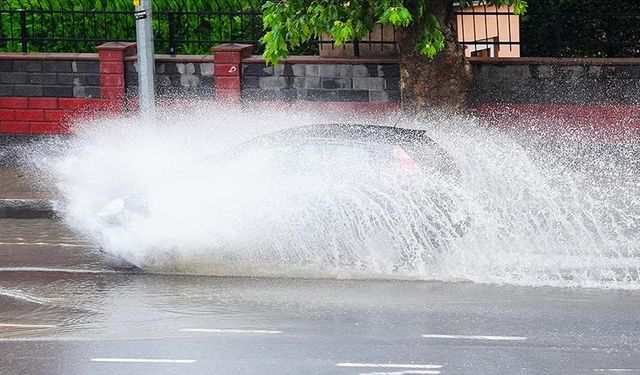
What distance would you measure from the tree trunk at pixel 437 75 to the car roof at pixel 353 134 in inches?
166

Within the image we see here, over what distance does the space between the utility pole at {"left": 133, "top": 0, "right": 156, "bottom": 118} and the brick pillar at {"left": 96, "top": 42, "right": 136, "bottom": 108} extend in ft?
7.96

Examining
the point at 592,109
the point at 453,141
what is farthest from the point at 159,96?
the point at 592,109

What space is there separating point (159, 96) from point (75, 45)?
250cm

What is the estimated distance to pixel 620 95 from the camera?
17719mm

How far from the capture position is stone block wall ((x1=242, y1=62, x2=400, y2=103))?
18.3m

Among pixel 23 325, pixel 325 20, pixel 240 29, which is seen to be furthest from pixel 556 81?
pixel 23 325

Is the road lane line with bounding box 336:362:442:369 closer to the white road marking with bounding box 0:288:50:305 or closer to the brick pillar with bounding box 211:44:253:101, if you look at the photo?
the white road marking with bounding box 0:288:50:305

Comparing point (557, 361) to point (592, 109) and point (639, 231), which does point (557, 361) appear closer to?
point (639, 231)

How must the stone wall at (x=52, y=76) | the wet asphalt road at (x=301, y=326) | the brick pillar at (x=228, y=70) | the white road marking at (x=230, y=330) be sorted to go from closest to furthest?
the wet asphalt road at (x=301, y=326) → the white road marking at (x=230, y=330) → the brick pillar at (x=228, y=70) → the stone wall at (x=52, y=76)

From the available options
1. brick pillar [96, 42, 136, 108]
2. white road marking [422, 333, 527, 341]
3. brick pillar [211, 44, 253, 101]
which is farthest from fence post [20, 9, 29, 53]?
white road marking [422, 333, 527, 341]

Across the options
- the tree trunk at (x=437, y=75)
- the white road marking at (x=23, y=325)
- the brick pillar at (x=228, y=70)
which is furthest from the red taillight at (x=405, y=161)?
the brick pillar at (x=228, y=70)

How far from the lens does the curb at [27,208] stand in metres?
15.8

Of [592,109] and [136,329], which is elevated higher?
[592,109]

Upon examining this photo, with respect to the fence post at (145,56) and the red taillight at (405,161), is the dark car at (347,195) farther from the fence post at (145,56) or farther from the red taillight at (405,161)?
the fence post at (145,56)
